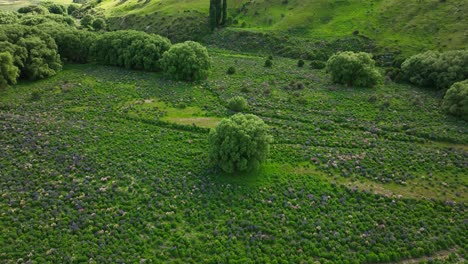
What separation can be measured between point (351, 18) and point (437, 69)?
126 feet

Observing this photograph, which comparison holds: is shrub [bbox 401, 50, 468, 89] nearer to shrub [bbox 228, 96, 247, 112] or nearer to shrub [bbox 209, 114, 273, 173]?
shrub [bbox 228, 96, 247, 112]

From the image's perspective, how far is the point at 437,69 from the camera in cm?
6606

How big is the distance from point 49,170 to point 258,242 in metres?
27.5

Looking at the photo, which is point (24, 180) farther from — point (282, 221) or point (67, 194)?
point (282, 221)

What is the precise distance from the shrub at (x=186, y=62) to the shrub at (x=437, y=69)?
141 feet

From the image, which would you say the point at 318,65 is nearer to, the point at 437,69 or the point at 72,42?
the point at 437,69

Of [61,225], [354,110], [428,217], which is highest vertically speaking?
[354,110]

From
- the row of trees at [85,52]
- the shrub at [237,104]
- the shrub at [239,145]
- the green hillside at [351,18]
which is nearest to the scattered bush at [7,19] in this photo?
the row of trees at [85,52]

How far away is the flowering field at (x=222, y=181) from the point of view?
32.2m

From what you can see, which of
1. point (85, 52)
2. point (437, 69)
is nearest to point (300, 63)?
point (437, 69)

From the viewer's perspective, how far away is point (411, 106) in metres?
59.7

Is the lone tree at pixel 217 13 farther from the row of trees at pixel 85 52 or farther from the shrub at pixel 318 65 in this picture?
the shrub at pixel 318 65

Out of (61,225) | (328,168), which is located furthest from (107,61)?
(328,168)

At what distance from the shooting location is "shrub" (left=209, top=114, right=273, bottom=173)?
40.2m
